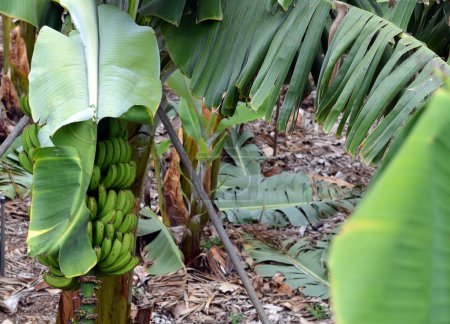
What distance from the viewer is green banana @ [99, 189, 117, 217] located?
158 centimetres

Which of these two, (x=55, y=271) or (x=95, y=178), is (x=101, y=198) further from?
(x=55, y=271)

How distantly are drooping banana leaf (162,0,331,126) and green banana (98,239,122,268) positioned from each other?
0.48 metres

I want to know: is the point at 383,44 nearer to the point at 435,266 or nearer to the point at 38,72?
the point at 38,72

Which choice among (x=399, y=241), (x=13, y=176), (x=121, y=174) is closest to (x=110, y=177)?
(x=121, y=174)

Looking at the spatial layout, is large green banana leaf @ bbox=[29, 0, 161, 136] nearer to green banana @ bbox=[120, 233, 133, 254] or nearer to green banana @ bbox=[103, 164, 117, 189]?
green banana @ bbox=[103, 164, 117, 189]

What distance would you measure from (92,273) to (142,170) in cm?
37

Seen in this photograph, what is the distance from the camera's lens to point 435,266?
1.57ft

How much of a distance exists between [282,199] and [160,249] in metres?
0.97

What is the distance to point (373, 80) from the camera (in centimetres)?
178

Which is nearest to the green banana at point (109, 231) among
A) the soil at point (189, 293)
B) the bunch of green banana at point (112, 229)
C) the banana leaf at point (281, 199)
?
the bunch of green banana at point (112, 229)

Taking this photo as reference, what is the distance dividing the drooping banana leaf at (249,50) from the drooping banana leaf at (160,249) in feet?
3.74

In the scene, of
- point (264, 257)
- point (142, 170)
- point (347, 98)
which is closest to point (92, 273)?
point (142, 170)

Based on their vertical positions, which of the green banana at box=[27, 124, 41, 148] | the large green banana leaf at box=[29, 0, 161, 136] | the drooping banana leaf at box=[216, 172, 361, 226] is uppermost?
the large green banana leaf at box=[29, 0, 161, 136]

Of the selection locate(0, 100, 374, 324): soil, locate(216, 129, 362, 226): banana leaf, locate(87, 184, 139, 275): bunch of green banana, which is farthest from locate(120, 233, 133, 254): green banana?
locate(216, 129, 362, 226): banana leaf
